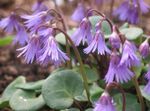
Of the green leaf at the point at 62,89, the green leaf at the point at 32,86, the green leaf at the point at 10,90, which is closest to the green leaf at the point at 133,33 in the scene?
the green leaf at the point at 62,89

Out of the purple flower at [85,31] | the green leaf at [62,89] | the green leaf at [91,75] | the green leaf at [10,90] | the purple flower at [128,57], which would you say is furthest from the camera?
the green leaf at [10,90]

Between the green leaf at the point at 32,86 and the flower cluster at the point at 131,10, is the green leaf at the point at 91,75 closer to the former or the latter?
the green leaf at the point at 32,86

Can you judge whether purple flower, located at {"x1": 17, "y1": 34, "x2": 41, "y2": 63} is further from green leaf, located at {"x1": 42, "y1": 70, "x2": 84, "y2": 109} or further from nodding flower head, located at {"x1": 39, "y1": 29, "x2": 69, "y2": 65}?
green leaf, located at {"x1": 42, "y1": 70, "x2": 84, "y2": 109}

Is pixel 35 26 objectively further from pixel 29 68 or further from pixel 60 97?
pixel 29 68

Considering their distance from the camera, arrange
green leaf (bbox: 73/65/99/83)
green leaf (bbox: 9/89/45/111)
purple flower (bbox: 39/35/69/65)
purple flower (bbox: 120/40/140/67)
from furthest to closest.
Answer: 1. green leaf (bbox: 73/65/99/83)
2. green leaf (bbox: 9/89/45/111)
3. purple flower (bbox: 39/35/69/65)
4. purple flower (bbox: 120/40/140/67)

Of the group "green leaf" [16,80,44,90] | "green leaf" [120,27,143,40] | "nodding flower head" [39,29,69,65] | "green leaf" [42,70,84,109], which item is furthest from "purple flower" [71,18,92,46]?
"green leaf" [16,80,44,90]

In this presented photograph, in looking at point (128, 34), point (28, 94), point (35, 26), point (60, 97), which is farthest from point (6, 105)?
point (128, 34)
